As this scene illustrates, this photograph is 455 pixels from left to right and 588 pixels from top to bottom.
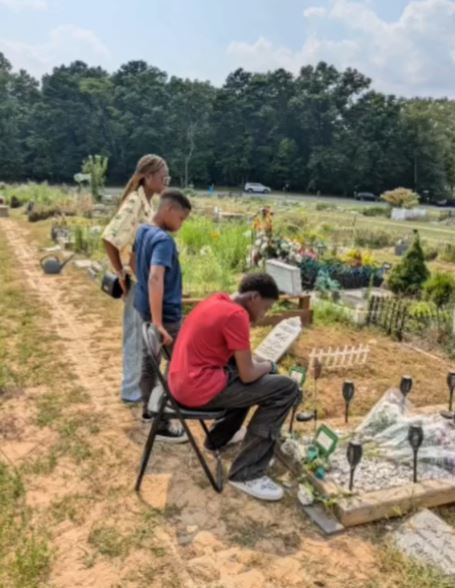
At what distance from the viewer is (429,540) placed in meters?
2.62

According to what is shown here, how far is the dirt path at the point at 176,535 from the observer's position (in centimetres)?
236

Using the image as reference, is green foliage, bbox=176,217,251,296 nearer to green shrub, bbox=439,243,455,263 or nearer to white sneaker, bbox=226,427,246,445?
white sneaker, bbox=226,427,246,445

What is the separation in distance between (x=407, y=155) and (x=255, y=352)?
2097 inches

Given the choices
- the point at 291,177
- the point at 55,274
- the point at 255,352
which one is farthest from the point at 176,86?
the point at 255,352

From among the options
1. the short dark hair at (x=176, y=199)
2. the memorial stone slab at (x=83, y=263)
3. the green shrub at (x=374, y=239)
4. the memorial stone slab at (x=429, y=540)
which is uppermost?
the short dark hair at (x=176, y=199)

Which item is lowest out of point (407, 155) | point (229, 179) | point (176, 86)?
point (229, 179)

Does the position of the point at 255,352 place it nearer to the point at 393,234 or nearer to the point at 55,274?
the point at 55,274

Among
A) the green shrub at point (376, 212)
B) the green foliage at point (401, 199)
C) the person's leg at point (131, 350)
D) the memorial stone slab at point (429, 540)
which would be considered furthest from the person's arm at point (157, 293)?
the green foliage at point (401, 199)

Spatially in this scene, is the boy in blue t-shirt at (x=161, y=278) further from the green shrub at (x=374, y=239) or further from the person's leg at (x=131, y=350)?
the green shrub at (x=374, y=239)

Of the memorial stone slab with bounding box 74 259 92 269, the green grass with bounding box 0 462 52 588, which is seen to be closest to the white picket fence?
the green grass with bounding box 0 462 52 588

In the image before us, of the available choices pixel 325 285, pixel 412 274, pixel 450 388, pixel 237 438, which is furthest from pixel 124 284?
pixel 412 274

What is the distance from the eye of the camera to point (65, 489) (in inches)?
117

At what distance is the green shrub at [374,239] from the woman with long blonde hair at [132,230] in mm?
13473

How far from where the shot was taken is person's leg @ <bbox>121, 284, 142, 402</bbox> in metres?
3.89
